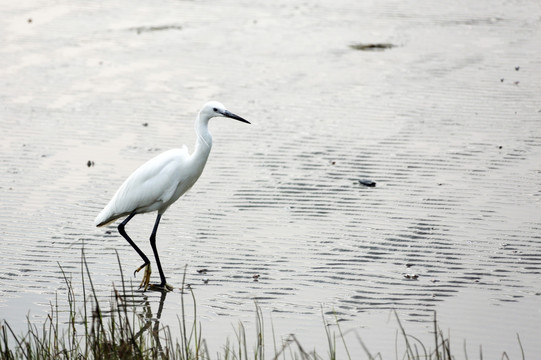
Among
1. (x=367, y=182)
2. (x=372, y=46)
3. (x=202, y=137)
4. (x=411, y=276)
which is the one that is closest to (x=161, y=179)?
(x=202, y=137)

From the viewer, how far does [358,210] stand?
29.4 ft

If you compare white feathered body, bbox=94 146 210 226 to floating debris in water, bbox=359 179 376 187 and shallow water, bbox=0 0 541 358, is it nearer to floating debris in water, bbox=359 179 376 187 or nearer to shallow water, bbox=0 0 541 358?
shallow water, bbox=0 0 541 358

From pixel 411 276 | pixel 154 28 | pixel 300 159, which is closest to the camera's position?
pixel 411 276

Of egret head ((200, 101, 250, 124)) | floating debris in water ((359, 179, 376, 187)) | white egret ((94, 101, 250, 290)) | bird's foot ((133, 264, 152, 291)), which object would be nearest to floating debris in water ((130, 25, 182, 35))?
floating debris in water ((359, 179, 376, 187))

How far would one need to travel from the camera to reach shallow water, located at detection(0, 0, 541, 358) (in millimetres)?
7164

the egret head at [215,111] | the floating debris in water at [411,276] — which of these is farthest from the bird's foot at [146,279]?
the floating debris in water at [411,276]

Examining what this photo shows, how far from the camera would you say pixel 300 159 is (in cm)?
1044

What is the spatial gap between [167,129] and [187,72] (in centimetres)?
261

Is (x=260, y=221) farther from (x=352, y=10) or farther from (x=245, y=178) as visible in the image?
(x=352, y=10)

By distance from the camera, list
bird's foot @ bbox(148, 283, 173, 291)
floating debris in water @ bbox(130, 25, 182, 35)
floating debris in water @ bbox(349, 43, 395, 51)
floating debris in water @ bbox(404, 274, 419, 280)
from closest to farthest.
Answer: floating debris in water @ bbox(404, 274, 419, 280)
bird's foot @ bbox(148, 283, 173, 291)
floating debris in water @ bbox(349, 43, 395, 51)
floating debris in water @ bbox(130, 25, 182, 35)

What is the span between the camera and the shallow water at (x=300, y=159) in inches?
282

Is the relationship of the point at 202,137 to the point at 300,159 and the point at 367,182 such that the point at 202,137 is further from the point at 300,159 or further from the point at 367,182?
the point at 300,159

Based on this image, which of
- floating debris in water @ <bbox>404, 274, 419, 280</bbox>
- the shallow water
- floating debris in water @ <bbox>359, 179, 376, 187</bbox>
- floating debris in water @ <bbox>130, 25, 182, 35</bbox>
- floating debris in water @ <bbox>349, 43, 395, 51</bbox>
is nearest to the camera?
the shallow water

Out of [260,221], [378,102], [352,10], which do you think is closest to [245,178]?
[260,221]
